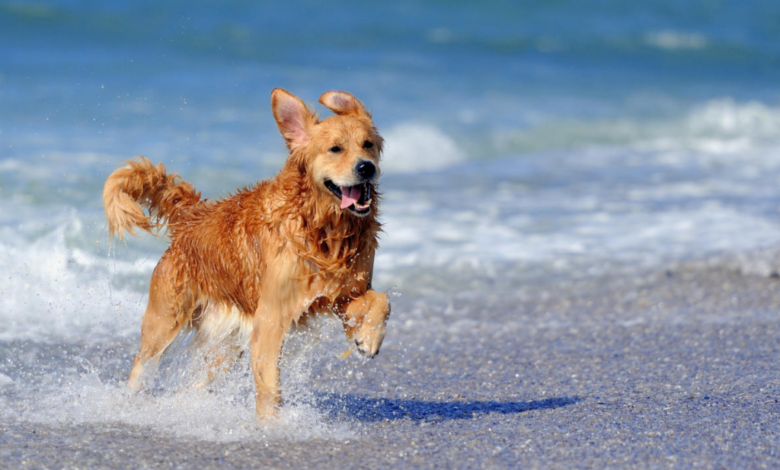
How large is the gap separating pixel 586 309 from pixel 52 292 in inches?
165

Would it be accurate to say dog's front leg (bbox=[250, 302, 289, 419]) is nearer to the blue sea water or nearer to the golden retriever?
the golden retriever

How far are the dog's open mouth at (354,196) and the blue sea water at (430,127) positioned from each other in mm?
663

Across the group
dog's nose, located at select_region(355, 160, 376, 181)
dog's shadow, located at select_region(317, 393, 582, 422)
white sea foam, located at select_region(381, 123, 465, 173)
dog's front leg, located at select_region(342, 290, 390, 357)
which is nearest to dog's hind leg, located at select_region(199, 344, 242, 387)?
dog's shadow, located at select_region(317, 393, 582, 422)

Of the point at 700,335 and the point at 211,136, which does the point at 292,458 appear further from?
the point at 211,136

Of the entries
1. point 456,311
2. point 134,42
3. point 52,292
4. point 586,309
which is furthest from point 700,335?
point 134,42

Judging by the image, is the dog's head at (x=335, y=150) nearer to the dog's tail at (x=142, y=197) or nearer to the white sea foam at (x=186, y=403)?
the white sea foam at (x=186, y=403)

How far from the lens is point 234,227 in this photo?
188 inches

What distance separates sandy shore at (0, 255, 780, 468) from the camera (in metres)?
4.07

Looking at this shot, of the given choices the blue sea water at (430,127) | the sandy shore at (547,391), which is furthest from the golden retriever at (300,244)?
the sandy shore at (547,391)

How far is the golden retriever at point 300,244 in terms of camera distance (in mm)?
4449

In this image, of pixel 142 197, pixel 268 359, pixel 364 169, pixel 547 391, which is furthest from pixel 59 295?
pixel 547 391

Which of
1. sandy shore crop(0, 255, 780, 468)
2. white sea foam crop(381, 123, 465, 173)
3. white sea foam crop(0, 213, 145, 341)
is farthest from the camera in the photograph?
white sea foam crop(381, 123, 465, 173)

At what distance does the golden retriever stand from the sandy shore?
55 cm

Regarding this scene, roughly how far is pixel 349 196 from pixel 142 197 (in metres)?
1.57
